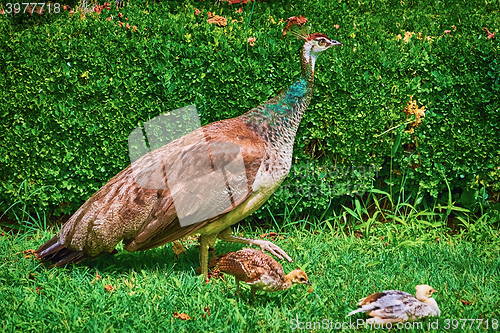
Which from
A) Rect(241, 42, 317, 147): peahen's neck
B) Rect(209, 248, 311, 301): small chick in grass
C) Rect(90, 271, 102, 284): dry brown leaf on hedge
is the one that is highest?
Rect(241, 42, 317, 147): peahen's neck

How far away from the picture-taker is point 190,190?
340 cm

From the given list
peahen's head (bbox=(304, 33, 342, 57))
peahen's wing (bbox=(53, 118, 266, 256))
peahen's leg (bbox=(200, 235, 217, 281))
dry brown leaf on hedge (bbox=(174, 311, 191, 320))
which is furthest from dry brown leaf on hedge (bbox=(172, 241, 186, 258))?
peahen's head (bbox=(304, 33, 342, 57))

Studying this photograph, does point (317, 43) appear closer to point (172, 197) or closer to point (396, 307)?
point (172, 197)

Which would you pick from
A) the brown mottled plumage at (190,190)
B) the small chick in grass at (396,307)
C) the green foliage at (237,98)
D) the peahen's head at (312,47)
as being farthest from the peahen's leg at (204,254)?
the peahen's head at (312,47)

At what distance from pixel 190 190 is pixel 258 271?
2.81ft

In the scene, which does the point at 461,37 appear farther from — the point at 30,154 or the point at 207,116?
the point at 30,154

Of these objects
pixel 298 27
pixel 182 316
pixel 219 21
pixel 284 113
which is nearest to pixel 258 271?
pixel 182 316

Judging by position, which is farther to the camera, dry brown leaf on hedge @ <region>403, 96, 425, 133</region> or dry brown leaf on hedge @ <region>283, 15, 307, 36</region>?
dry brown leaf on hedge @ <region>403, 96, 425, 133</region>

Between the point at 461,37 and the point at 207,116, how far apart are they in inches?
102

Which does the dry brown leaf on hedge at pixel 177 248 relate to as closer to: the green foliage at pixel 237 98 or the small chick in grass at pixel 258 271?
the green foliage at pixel 237 98

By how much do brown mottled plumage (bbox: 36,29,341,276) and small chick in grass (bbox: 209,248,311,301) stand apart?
47cm

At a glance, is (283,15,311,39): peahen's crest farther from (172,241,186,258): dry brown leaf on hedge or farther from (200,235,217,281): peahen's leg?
(172,241,186,258): dry brown leaf on hedge

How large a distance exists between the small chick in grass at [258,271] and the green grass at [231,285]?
221 millimetres

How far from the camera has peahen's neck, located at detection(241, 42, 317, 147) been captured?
364 cm
